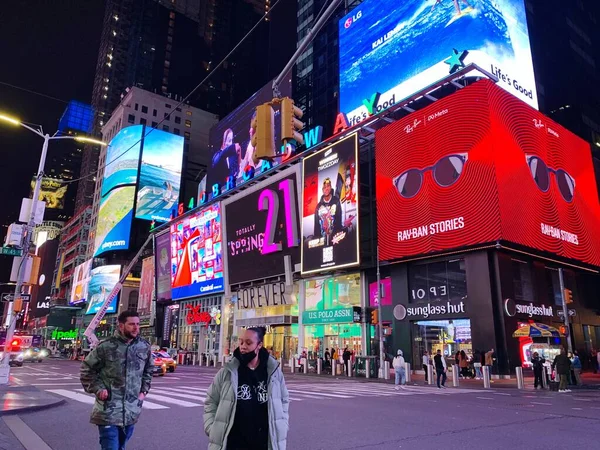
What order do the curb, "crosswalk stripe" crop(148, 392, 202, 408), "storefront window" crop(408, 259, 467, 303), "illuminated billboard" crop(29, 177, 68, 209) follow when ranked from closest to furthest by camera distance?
the curb < "crosswalk stripe" crop(148, 392, 202, 408) < "storefront window" crop(408, 259, 467, 303) < "illuminated billboard" crop(29, 177, 68, 209)

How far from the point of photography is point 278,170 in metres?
46.9

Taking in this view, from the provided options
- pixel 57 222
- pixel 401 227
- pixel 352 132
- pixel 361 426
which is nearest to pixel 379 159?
pixel 352 132

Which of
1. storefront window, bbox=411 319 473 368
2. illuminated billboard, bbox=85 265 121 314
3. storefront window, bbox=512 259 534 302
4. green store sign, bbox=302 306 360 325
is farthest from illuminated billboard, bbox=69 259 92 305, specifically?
storefront window, bbox=512 259 534 302

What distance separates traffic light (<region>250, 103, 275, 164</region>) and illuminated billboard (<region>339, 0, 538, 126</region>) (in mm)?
32020

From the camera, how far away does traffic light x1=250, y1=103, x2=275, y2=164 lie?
9648 millimetres

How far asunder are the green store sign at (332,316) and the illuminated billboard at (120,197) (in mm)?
57829

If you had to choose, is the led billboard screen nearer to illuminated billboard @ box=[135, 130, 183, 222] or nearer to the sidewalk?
illuminated billboard @ box=[135, 130, 183, 222]

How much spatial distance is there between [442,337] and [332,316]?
9.48 metres

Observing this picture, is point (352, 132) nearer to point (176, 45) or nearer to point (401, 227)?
point (401, 227)

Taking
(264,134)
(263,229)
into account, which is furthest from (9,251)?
(263,229)

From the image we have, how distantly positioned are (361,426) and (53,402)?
26.3ft

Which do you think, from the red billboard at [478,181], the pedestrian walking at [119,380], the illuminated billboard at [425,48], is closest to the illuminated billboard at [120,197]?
the illuminated billboard at [425,48]

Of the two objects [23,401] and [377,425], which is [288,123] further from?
[23,401]

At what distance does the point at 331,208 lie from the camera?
3797 cm
